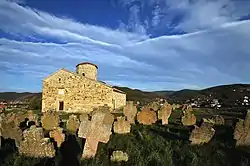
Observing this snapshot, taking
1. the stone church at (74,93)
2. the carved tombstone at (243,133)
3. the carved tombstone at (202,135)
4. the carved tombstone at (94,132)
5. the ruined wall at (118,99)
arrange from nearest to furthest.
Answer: the carved tombstone at (94,132), the carved tombstone at (243,133), the carved tombstone at (202,135), the stone church at (74,93), the ruined wall at (118,99)

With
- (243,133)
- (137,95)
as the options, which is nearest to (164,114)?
(243,133)

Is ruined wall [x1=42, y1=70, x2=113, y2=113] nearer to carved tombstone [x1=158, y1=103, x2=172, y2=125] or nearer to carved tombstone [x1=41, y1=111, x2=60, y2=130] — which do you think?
carved tombstone [x1=158, y1=103, x2=172, y2=125]

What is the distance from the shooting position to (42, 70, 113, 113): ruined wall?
46.1 meters

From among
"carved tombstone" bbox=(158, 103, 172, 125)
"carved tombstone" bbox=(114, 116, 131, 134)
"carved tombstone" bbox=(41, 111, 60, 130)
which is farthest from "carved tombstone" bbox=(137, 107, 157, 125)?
"carved tombstone" bbox=(41, 111, 60, 130)

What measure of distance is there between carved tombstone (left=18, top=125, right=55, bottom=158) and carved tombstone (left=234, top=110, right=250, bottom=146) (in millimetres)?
6901

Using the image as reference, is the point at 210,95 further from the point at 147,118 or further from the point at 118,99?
the point at 147,118

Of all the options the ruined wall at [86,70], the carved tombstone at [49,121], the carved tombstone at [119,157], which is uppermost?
the ruined wall at [86,70]

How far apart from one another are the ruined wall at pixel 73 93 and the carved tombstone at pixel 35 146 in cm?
3633

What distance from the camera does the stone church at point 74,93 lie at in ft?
151

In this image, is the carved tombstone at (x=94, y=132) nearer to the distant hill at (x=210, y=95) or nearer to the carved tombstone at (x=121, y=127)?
the carved tombstone at (x=121, y=127)

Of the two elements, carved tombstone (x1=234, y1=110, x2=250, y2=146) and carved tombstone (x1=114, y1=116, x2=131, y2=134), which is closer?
carved tombstone (x1=234, y1=110, x2=250, y2=146)

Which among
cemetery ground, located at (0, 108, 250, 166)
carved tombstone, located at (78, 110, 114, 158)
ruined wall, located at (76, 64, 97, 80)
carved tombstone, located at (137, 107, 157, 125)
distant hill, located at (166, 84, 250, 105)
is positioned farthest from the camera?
distant hill, located at (166, 84, 250, 105)

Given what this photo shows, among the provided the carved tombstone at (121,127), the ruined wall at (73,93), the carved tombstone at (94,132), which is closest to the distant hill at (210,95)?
the ruined wall at (73,93)

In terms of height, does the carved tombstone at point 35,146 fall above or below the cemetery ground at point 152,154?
above
